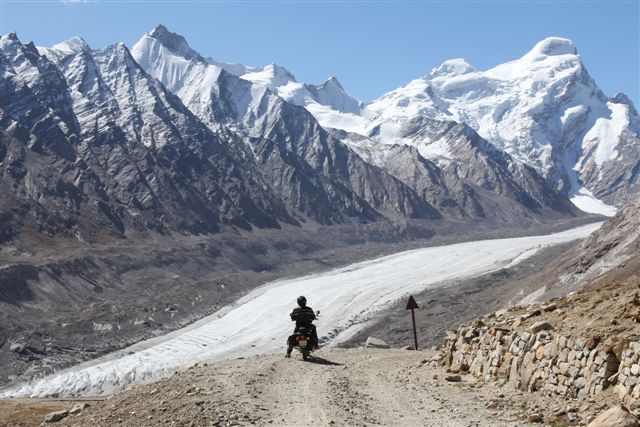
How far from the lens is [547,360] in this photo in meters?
18.8

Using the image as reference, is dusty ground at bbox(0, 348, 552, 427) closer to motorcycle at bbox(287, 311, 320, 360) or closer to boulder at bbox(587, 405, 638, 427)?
motorcycle at bbox(287, 311, 320, 360)

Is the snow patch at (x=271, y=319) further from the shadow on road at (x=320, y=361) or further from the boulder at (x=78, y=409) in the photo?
the boulder at (x=78, y=409)

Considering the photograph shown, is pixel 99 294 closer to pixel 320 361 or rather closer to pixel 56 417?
pixel 320 361

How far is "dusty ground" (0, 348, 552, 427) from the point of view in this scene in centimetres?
1741

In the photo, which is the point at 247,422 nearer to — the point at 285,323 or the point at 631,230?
the point at 631,230

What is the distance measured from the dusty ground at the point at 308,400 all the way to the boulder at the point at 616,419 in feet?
7.32

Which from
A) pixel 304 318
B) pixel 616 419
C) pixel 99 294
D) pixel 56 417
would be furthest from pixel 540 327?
pixel 99 294

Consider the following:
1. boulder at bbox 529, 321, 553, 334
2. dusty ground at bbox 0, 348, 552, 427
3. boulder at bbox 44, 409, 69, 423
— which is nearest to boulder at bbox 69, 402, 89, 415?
boulder at bbox 44, 409, 69, 423

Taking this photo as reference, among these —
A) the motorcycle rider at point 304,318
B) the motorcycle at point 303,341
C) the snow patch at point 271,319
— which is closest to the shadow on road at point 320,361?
the motorcycle at point 303,341

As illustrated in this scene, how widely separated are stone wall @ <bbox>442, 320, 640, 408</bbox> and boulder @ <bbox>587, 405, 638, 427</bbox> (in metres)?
0.77

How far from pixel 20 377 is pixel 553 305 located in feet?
258

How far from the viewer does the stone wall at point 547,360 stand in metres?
16.2

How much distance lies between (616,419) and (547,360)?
442 centimetres

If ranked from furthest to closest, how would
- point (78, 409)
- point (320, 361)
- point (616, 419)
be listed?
point (320, 361)
point (78, 409)
point (616, 419)
